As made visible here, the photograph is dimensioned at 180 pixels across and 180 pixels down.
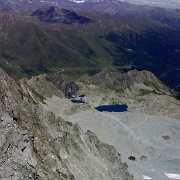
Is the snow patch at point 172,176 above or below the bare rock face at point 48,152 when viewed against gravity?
below

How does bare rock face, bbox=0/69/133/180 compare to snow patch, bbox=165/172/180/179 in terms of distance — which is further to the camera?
snow patch, bbox=165/172/180/179

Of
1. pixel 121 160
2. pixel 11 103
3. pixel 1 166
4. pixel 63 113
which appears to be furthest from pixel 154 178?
pixel 63 113

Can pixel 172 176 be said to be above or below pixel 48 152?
below

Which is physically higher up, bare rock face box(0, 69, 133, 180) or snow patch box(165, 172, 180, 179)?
bare rock face box(0, 69, 133, 180)

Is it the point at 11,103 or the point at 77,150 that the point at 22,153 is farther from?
the point at 77,150

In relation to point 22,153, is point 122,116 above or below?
below

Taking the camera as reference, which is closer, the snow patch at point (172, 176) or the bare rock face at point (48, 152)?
the bare rock face at point (48, 152)

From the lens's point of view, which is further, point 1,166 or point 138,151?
point 138,151

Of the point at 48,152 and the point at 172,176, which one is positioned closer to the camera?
the point at 48,152
